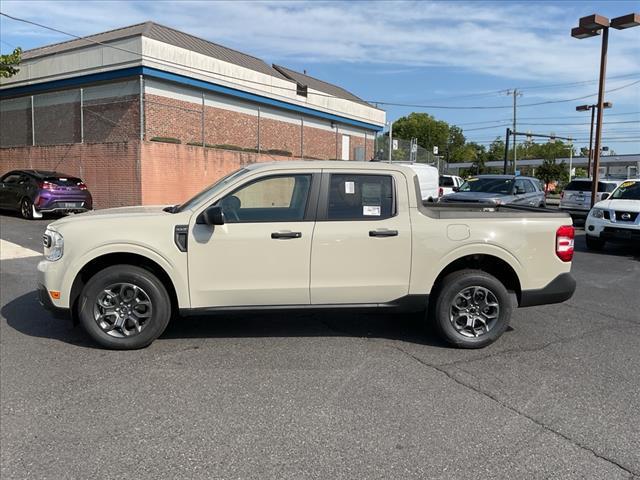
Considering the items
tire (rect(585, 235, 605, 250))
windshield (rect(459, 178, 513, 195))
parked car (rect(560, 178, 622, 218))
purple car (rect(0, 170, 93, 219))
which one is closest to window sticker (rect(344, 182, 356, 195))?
tire (rect(585, 235, 605, 250))

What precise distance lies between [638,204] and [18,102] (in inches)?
988

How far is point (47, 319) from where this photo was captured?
596 cm

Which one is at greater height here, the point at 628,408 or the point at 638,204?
the point at 638,204

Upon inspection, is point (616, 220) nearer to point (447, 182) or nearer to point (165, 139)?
point (165, 139)

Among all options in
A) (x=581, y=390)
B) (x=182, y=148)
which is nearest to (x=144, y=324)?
(x=581, y=390)

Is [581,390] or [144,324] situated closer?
[581,390]

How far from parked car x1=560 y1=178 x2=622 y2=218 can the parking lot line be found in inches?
699

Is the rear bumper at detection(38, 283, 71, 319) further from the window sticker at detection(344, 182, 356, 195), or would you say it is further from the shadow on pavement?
the window sticker at detection(344, 182, 356, 195)

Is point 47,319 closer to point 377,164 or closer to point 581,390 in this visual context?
point 377,164

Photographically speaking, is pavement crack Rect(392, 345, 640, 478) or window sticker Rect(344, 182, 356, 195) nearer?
pavement crack Rect(392, 345, 640, 478)

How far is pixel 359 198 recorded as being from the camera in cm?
504

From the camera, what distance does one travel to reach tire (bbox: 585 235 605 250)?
39.2 feet

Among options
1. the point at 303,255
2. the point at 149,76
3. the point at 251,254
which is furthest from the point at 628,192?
the point at 149,76

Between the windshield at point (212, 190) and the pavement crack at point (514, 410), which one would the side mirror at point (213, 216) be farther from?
the pavement crack at point (514, 410)
